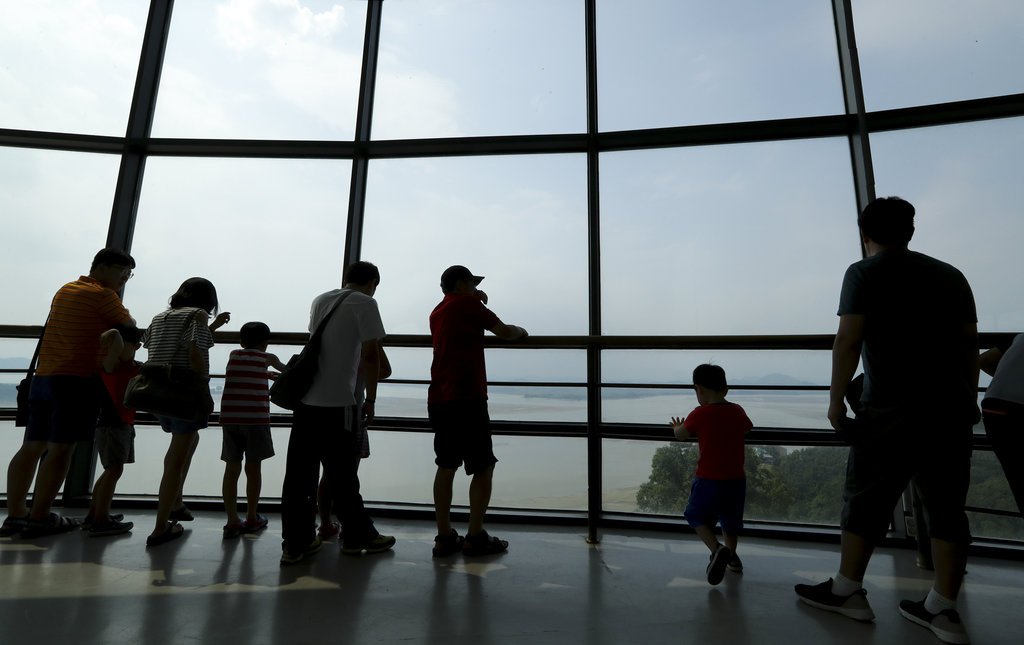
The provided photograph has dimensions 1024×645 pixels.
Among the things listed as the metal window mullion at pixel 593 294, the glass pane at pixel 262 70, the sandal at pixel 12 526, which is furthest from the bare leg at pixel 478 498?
the glass pane at pixel 262 70

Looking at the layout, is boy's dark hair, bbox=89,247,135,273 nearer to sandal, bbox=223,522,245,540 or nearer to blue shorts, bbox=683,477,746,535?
sandal, bbox=223,522,245,540

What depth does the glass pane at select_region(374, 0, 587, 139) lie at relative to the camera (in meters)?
3.46

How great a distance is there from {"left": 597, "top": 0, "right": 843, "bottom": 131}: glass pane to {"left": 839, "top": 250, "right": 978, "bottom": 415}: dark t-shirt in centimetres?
200

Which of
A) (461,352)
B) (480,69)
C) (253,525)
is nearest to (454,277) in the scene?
(461,352)

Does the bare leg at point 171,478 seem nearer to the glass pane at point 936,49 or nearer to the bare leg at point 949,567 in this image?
the bare leg at point 949,567

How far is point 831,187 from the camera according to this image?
3023mm

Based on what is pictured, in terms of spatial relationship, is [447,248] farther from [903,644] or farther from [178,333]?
[903,644]

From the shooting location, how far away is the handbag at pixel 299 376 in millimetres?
2014

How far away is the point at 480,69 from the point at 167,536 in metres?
3.36

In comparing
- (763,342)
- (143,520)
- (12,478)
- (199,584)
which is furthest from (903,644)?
(12,478)

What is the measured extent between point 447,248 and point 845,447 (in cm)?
250

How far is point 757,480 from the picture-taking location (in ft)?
8.46

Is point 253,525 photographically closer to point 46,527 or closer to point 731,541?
point 46,527

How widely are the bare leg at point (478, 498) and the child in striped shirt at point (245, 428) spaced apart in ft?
3.36
